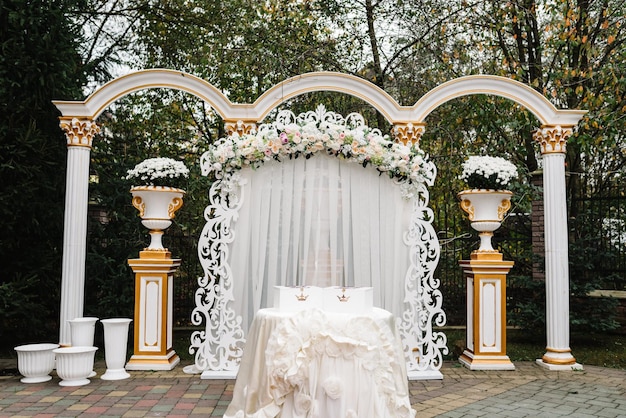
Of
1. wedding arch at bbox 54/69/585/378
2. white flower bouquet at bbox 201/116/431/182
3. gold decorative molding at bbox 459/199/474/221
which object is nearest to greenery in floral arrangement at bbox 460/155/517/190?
gold decorative molding at bbox 459/199/474/221

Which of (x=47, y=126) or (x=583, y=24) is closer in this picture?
(x=47, y=126)

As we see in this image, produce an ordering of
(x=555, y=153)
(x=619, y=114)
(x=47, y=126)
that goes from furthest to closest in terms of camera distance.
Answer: (x=619, y=114) < (x=47, y=126) < (x=555, y=153)

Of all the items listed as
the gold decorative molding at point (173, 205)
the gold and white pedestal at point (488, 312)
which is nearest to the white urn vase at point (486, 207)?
the gold and white pedestal at point (488, 312)

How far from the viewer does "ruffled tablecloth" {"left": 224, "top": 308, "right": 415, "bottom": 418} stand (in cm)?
358

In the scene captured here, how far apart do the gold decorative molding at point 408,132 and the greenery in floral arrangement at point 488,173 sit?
63 centimetres

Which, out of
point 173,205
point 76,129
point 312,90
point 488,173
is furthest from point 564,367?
point 76,129

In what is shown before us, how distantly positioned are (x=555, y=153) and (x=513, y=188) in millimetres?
1939

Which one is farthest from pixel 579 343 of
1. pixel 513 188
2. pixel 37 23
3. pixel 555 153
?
pixel 37 23

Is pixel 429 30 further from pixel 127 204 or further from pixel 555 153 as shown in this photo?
pixel 127 204

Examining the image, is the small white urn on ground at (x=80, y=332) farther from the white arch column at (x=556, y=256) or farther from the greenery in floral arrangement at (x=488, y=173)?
the white arch column at (x=556, y=256)

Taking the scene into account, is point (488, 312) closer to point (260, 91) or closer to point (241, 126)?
point (241, 126)

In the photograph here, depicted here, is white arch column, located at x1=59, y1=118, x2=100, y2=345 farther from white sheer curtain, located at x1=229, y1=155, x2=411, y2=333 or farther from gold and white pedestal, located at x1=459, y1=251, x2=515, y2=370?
gold and white pedestal, located at x1=459, y1=251, x2=515, y2=370

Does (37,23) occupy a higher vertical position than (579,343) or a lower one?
higher

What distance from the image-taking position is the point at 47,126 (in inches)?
274
